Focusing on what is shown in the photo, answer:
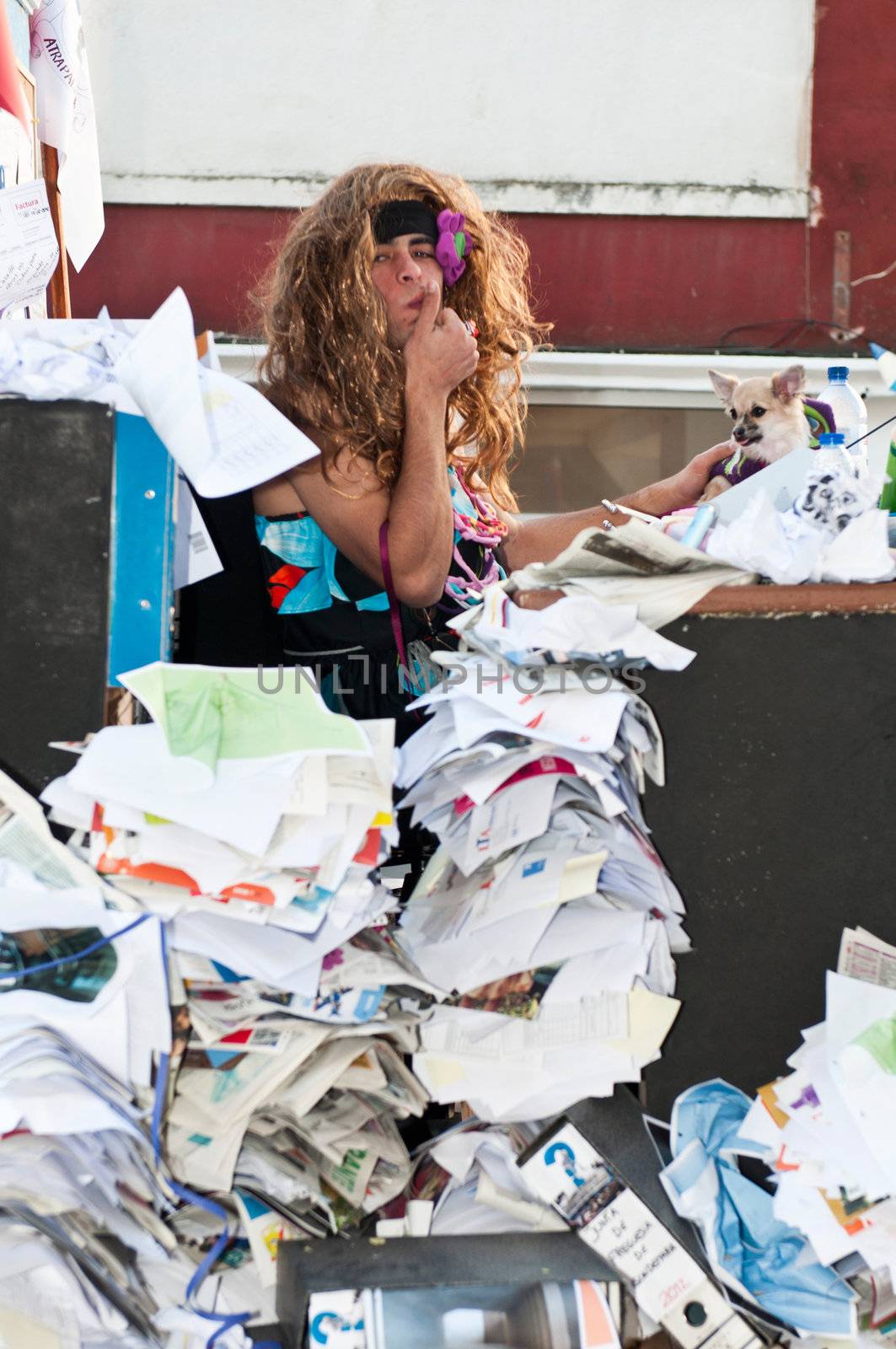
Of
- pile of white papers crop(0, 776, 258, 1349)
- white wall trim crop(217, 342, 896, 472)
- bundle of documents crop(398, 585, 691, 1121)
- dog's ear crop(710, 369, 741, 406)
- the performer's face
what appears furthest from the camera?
white wall trim crop(217, 342, 896, 472)

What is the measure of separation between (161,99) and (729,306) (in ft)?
8.91

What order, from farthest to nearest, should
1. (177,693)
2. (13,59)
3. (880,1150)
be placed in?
1. (13,59)
2. (177,693)
3. (880,1150)

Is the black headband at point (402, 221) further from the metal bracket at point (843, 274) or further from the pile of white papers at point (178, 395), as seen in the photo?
the metal bracket at point (843, 274)

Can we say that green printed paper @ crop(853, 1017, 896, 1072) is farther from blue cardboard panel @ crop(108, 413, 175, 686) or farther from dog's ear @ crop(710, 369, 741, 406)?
dog's ear @ crop(710, 369, 741, 406)

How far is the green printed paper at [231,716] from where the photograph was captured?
1.29 meters

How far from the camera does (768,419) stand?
2221 mm

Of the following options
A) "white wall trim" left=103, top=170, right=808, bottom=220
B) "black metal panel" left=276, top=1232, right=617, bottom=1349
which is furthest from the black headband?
"white wall trim" left=103, top=170, right=808, bottom=220

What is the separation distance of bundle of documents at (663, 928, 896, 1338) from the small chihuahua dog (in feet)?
3.39

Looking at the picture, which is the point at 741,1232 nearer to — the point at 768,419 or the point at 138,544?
the point at 138,544

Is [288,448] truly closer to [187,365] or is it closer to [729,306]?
[187,365]

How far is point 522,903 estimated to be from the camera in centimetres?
133

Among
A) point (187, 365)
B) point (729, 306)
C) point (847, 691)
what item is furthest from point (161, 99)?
point (847, 691)

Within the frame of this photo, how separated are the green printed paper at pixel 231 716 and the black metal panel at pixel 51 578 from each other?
8cm

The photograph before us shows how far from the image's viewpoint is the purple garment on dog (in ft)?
7.04
